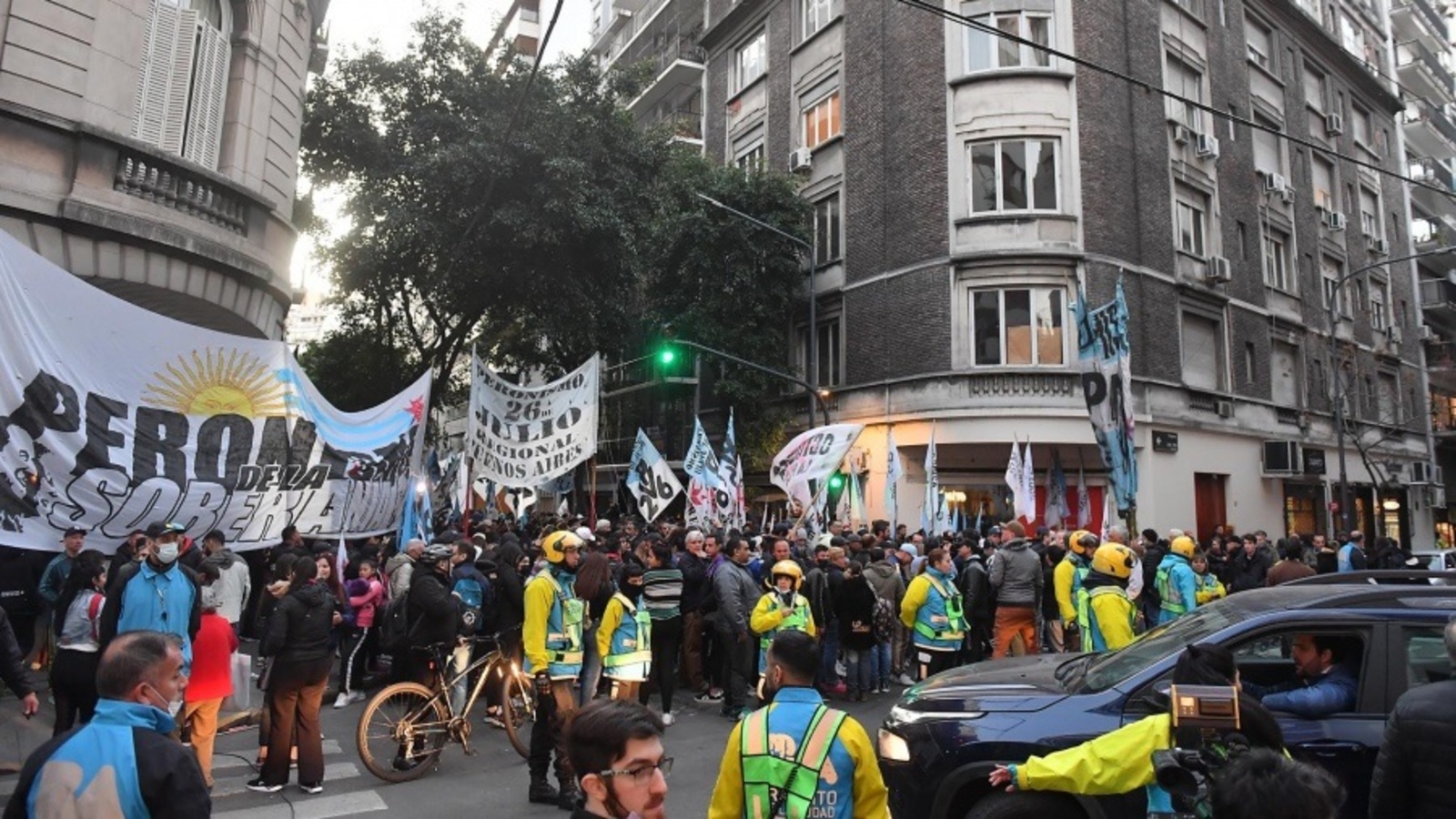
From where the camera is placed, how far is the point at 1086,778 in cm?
338

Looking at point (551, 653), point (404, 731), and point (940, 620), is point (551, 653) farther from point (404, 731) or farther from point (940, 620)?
point (940, 620)

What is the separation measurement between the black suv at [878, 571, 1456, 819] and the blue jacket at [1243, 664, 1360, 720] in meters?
0.03

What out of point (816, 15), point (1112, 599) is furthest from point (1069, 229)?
point (1112, 599)

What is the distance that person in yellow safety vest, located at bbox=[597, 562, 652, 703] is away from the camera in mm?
6930

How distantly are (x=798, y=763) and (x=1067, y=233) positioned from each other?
2000 centimetres

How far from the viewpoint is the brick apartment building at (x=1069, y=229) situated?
20.7 metres

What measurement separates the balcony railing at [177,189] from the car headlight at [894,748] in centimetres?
1002

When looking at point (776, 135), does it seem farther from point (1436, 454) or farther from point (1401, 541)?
point (1436, 454)

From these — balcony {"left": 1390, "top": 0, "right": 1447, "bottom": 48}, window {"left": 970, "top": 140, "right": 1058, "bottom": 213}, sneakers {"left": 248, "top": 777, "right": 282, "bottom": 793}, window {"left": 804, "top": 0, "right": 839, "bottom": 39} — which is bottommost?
sneakers {"left": 248, "top": 777, "right": 282, "bottom": 793}

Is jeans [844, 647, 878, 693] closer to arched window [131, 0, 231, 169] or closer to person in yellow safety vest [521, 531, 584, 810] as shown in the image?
person in yellow safety vest [521, 531, 584, 810]

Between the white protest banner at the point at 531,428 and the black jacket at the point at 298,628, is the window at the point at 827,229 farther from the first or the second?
the black jacket at the point at 298,628

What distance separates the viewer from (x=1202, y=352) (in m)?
23.8

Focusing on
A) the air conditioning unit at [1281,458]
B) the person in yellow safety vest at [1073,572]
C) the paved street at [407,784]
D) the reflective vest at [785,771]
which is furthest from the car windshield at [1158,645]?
the air conditioning unit at [1281,458]

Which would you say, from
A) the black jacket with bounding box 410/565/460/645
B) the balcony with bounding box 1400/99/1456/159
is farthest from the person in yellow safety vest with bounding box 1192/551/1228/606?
the balcony with bounding box 1400/99/1456/159
